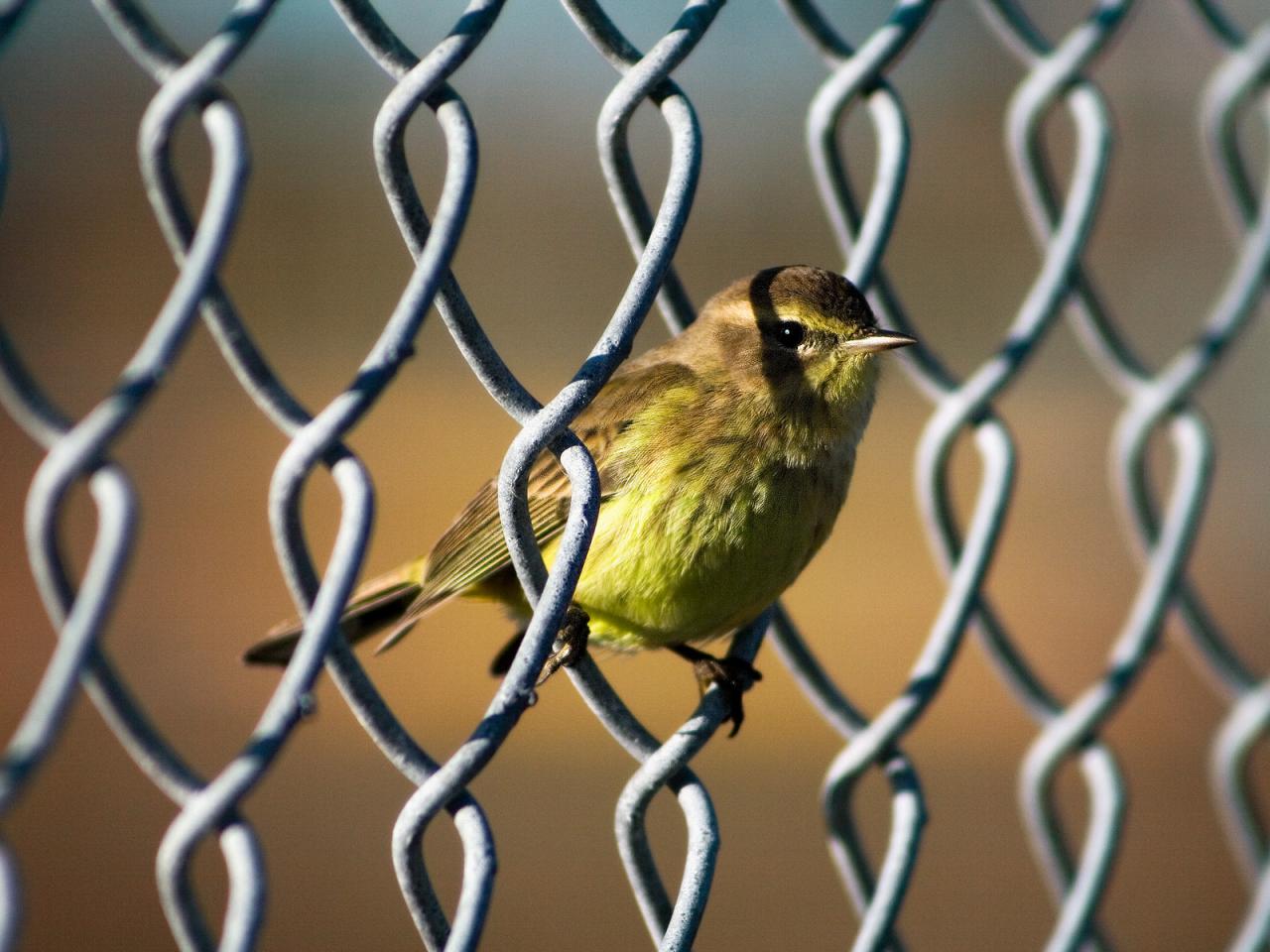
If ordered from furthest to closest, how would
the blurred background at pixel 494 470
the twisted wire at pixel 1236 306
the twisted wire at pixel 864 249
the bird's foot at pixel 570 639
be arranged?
1. the blurred background at pixel 494 470
2. the twisted wire at pixel 1236 306
3. the twisted wire at pixel 864 249
4. the bird's foot at pixel 570 639

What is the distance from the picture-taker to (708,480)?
1.92 meters

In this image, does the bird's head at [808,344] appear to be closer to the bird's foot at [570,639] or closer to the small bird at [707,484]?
the small bird at [707,484]

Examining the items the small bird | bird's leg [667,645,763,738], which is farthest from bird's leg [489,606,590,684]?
the small bird

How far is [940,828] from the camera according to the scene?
627 cm

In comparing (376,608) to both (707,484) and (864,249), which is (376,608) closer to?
(707,484)

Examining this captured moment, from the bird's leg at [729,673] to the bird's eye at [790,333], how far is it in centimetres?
51

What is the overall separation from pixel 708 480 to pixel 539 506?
265 mm

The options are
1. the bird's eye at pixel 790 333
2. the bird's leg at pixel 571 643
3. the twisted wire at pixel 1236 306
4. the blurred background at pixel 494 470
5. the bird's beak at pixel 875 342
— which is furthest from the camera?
the blurred background at pixel 494 470

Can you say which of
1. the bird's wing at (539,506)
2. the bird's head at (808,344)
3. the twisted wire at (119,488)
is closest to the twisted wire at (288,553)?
the twisted wire at (119,488)

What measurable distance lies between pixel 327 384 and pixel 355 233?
3414 millimetres

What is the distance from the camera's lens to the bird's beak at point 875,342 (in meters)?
2.05

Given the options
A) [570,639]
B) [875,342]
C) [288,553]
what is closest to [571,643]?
[570,639]

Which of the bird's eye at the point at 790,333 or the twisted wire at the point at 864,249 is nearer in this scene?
the twisted wire at the point at 864,249

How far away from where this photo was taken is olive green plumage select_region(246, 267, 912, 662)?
6.21ft
